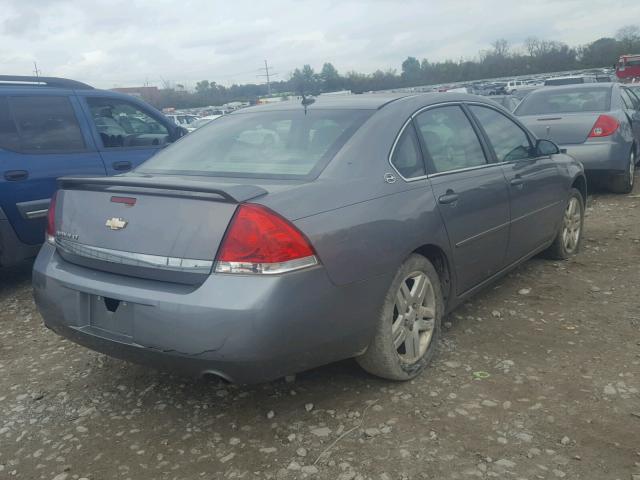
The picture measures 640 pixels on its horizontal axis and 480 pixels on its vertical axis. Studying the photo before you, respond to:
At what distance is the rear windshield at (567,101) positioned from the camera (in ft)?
27.2

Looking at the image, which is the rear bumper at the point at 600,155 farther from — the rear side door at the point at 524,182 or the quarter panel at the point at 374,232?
the quarter panel at the point at 374,232

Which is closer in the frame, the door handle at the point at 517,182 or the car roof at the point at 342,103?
the car roof at the point at 342,103

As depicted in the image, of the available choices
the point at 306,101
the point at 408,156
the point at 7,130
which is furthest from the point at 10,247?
the point at 408,156

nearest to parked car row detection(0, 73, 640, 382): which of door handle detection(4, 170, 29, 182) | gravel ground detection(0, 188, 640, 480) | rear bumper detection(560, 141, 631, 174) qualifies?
gravel ground detection(0, 188, 640, 480)

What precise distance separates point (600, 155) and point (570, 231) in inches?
112

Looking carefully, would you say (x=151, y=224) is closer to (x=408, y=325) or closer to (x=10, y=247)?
(x=408, y=325)

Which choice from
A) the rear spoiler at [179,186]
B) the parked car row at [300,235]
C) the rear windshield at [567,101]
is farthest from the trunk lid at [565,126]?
the rear spoiler at [179,186]

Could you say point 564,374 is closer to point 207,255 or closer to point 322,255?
Answer: point 322,255

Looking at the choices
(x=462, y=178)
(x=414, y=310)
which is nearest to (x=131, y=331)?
(x=414, y=310)

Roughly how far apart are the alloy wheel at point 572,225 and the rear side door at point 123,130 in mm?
3950

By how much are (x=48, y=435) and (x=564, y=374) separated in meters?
2.66

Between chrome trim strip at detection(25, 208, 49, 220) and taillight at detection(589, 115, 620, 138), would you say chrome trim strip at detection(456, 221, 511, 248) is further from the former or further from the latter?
taillight at detection(589, 115, 620, 138)

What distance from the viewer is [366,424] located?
2861 millimetres

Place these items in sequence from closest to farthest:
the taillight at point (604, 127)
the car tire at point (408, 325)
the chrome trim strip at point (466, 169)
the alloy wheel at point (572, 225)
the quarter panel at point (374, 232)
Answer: the quarter panel at point (374, 232)
the car tire at point (408, 325)
the chrome trim strip at point (466, 169)
the alloy wheel at point (572, 225)
the taillight at point (604, 127)
